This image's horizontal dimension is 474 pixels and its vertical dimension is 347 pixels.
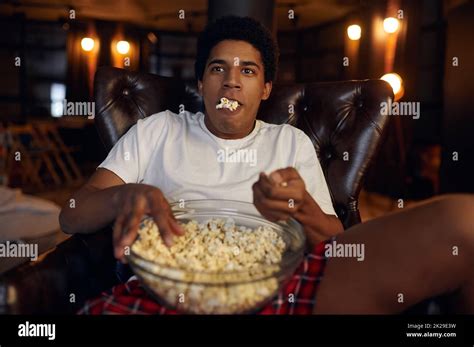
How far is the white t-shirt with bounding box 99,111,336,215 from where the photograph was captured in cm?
124

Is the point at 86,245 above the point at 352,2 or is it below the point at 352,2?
below

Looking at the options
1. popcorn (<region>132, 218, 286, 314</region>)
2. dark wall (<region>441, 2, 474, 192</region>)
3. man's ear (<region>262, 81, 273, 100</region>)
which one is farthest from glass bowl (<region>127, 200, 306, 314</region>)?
dark wall (<region>441, 2, 474, 192</region>)

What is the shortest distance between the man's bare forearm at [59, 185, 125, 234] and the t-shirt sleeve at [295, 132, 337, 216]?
52 centimetres

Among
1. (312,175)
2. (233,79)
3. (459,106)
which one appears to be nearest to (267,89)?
(233,79)

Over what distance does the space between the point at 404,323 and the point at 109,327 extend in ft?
1.73

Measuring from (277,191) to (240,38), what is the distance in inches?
24.4

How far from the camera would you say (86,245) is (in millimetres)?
1074

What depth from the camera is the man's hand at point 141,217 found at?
31.8 inches

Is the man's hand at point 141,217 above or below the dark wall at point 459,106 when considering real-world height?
below

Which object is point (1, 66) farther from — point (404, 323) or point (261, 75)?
point (404, 323)

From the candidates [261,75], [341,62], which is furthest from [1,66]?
[261,75]

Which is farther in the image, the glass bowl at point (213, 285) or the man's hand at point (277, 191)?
the man's hand at point (277, 191)

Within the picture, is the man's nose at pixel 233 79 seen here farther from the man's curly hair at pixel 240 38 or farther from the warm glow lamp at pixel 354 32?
the warm glow lamp at pixel 354 32

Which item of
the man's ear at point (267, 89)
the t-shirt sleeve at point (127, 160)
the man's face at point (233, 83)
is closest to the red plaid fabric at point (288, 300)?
the t-shirt sleeve at point (127, 160)
